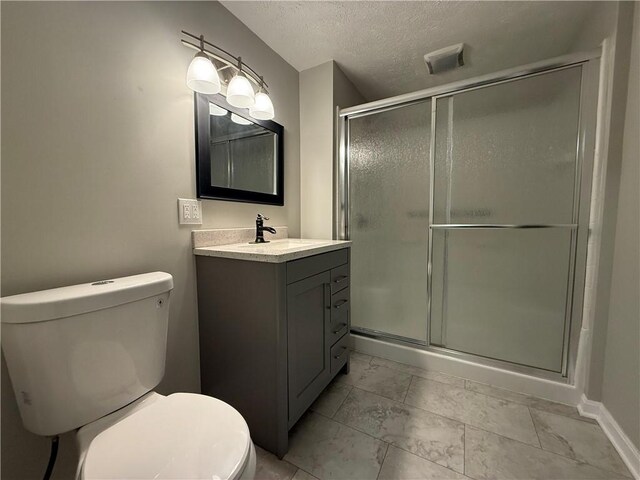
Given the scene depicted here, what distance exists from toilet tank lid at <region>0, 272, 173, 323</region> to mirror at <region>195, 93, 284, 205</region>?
1.80 ft

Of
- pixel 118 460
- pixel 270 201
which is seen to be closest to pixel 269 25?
pixel 270 201

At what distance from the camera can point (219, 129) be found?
1.28 metres

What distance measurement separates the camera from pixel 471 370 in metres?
1.56

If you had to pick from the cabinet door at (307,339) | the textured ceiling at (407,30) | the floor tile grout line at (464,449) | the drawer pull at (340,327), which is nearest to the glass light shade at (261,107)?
the textured ceiling at (407,30)

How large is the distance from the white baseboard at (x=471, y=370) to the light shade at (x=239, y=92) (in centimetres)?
177

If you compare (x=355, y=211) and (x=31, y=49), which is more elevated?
(x=31, y=49)

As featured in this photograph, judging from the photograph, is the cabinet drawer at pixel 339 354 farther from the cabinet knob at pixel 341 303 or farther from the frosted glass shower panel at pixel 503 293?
the frosted glass shower panel at pixel 503 293

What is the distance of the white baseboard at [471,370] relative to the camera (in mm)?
1351

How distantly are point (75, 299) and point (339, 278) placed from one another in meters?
1.07

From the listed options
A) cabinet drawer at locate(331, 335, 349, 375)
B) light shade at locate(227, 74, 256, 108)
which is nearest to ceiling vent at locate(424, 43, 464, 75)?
light shade at locate(227, 74, 256, 108)

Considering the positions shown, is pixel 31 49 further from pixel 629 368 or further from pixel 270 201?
pixel 629 368

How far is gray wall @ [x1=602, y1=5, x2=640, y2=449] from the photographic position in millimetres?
1001

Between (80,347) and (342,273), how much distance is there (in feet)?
3.63

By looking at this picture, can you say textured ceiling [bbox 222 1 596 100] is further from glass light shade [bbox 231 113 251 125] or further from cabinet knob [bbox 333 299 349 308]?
cabinet knob [bbox 333 299 349 308]
